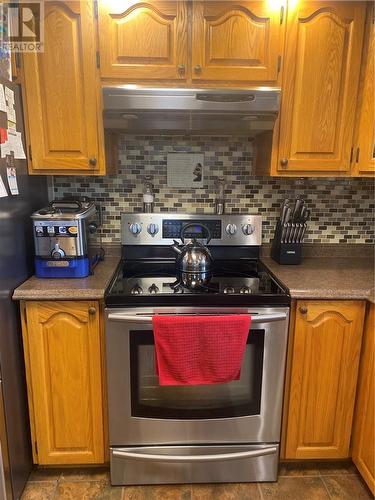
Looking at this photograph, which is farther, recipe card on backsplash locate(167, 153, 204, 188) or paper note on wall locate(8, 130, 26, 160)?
recipe card on backsplash locate(167, 153, 204, 188)

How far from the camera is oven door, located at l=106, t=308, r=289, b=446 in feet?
4.85

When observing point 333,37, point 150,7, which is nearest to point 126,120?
point 150,7

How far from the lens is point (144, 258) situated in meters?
1.96

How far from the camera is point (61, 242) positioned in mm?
1565

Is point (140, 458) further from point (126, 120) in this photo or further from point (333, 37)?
point (333, 37)

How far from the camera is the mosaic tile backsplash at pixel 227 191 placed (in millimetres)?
1955

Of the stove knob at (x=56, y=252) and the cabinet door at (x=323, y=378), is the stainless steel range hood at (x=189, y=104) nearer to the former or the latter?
the stove knob at (x=56, y=252)

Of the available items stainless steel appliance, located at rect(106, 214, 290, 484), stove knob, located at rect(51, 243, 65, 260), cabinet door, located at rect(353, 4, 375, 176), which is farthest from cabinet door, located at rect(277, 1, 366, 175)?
stove knob, located at rect(51, 243, 65, 260)

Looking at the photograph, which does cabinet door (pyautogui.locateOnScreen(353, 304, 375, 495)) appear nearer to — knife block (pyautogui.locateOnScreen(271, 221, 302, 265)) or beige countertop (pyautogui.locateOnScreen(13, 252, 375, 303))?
beige countertop (pyautogui.locateOnScreen(13, 252, 375, 303))

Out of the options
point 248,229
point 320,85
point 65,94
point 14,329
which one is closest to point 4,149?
point 65,94

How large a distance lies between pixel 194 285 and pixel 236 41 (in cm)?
109

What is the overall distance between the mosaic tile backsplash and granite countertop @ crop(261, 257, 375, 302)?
185 millimetres

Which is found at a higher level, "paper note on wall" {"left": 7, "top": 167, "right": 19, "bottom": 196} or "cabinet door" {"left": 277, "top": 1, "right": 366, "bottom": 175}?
"cabinet door" {"left": 277, "top": 1, "right": 366, "bottom": 175}

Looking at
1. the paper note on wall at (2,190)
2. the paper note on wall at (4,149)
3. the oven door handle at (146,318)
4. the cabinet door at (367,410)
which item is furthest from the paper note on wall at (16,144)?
the cabinet door at (367,410)
